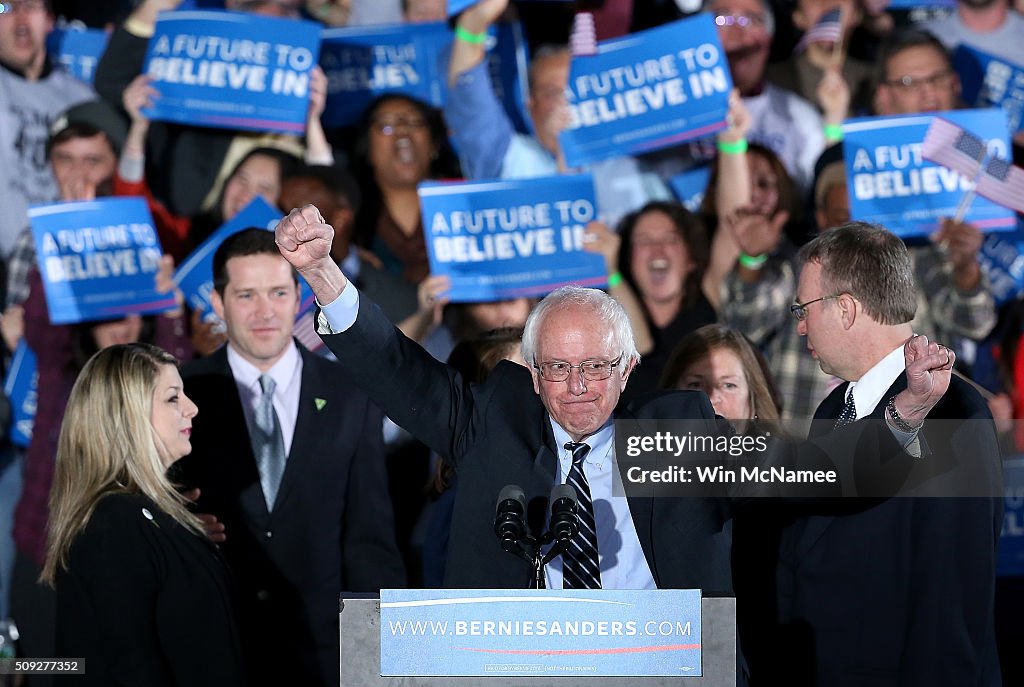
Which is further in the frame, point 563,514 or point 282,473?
point 282,473

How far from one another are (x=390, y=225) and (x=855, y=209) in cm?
182

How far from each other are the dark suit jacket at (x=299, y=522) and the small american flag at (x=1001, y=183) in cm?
276

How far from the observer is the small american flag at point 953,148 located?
486 centimetres

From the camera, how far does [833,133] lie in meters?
5.17

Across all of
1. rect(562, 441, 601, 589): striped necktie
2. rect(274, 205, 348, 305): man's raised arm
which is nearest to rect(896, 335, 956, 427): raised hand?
rect(562, 441, 601, 589): striped necktie

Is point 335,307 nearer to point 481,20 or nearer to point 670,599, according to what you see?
point 670,599

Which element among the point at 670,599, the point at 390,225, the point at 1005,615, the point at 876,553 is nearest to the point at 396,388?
the point at 670,599

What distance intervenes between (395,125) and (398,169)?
175mm

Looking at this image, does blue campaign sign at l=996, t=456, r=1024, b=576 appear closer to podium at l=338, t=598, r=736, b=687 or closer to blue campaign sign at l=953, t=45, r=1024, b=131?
blue campaign sign at l=953, t=45, r=1024, b=131

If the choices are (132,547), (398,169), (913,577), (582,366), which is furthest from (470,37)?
(913,577)

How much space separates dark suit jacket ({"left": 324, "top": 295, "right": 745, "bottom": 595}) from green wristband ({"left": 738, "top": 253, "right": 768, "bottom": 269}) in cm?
246

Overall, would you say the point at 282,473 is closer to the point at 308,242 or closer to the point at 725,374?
the point at 725,374

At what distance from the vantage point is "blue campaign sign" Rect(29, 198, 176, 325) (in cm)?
460

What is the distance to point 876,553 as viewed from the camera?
265cm
